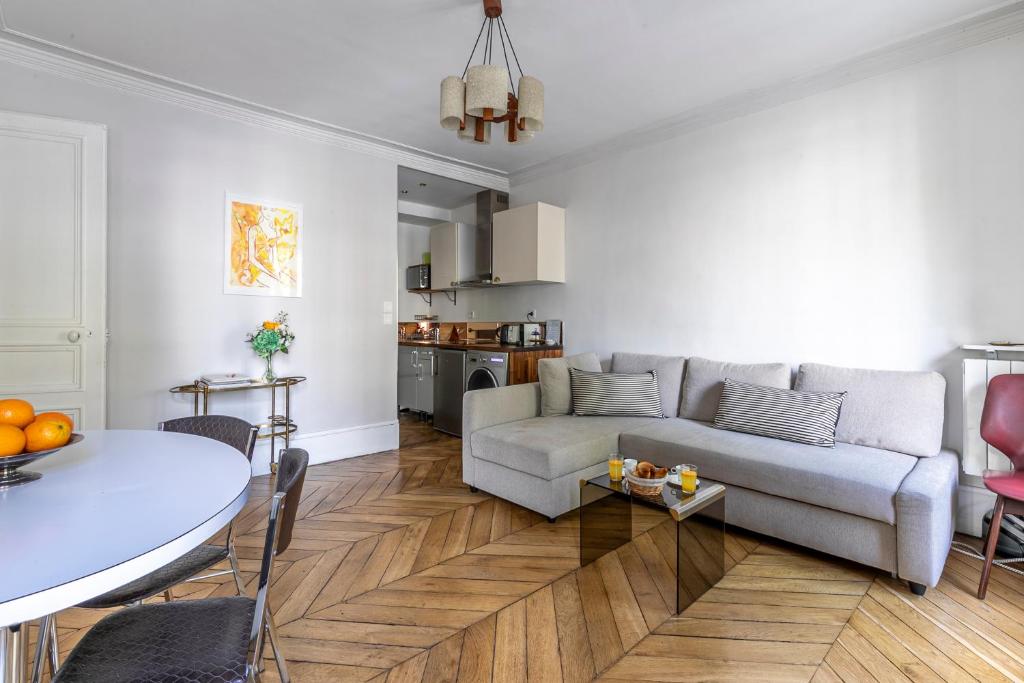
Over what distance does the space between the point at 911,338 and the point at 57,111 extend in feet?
17.0

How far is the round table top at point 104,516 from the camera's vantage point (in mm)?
708

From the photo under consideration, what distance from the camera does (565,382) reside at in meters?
3.61

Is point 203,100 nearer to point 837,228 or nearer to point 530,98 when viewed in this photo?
point 530,98

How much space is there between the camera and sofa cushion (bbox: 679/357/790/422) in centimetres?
309

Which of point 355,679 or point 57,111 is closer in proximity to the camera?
point 355,679

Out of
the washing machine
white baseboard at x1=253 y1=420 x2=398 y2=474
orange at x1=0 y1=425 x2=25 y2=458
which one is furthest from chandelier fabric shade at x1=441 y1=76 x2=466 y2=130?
white baseboard at x1=253 y1=420 x2=398 y2=474

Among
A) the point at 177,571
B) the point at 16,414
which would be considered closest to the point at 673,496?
the point at 177,571

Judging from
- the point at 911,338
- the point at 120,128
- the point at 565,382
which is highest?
the point at 120,128

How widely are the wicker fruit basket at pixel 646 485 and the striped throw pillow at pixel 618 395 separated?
1.34 m

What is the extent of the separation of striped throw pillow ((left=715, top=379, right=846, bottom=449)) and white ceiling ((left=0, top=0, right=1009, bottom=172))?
6.39 ft

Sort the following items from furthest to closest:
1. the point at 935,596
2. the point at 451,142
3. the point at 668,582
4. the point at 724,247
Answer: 1. the point at 451,142
2. the point at 724,247
3. the point at 668,582
4. the point at 935,596

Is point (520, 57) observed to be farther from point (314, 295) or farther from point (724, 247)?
point (314, 295)

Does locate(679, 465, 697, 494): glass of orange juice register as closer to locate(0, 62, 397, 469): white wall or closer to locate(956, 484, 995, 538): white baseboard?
locate(956, 484, 995, 538): white baseboard

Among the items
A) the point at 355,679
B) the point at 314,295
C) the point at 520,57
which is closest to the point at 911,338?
the point at 520,57
